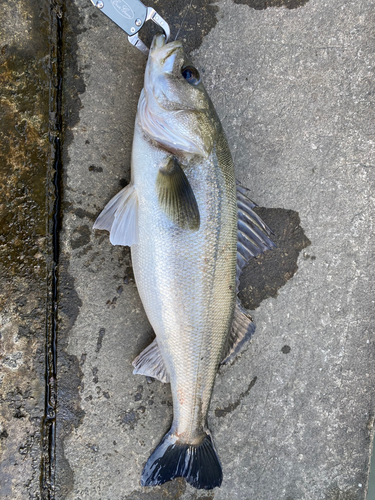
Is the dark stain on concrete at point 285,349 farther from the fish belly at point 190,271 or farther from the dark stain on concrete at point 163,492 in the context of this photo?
the dark stain on concrete at point 163,492

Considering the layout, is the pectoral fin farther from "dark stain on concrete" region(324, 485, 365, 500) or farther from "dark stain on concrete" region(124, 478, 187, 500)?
"dark stain on concrete" region(324, 485, 365, 500)

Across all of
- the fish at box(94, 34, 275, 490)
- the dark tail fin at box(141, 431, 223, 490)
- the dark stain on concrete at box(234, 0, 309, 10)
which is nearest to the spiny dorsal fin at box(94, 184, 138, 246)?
the fish at box(94, 34, 275, 490)

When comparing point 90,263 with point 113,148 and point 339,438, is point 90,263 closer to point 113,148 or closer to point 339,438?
point 113,148

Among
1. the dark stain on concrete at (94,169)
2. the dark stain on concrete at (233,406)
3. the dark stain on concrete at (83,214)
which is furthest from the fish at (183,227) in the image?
the dark stain on concrete at (233,406)

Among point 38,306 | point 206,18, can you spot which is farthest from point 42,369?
point 206,18

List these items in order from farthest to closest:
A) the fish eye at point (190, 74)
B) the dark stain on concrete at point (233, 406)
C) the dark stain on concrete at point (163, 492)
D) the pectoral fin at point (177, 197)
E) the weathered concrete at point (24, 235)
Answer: the dark stain on concrete at point (233, 406) → the dark stain on concrete at point (163, 492) → the weathered concrete at point (24, 235) → the fish eye at point (190, 74) → the pectoral fin at point (177, 197)

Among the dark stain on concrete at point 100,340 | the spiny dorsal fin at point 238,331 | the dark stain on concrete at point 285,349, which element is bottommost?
the dark stain on concrete at point 100,340

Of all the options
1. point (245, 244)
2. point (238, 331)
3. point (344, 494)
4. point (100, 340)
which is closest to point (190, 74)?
point (245, 244)
